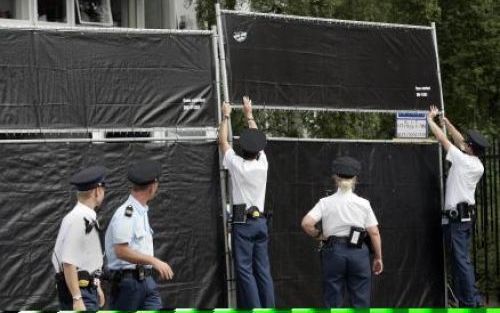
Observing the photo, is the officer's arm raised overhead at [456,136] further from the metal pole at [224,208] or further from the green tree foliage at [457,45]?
the green tree foliage at [457,45]

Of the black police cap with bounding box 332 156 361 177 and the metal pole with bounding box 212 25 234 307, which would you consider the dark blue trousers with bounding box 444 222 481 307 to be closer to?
the black police cap with bounding box 332 156 361 177

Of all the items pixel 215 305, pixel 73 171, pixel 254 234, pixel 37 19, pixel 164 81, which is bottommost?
pixel 215 305

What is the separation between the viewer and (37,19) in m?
15.1

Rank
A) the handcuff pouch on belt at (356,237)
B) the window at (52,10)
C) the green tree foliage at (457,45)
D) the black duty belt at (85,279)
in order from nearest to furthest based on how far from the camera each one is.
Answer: the black duty belt at (85,279) < the handcuff pouch on belt at (356,237) < the window at (52,10) < the green tree foliage at (457,45)

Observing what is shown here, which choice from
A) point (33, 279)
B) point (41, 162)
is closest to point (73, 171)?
point (41, 162)

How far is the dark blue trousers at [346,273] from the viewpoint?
33.0 ft

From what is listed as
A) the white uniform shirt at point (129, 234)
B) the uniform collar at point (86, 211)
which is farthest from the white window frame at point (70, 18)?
the uniform collar at point (86, 211)

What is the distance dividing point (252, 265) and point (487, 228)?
4504 millimetres

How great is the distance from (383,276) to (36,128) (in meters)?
4.80

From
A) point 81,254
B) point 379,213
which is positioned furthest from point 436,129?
point 81,254

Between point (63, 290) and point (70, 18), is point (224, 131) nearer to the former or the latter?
point (63, 290)

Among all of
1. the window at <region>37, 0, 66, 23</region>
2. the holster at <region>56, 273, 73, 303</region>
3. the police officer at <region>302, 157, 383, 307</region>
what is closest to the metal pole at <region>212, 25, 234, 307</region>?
the police officer at <region>302, 157, 383, 307</region>

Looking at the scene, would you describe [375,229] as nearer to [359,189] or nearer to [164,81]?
[359,189]

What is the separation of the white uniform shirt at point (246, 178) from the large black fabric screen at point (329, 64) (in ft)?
2.82
